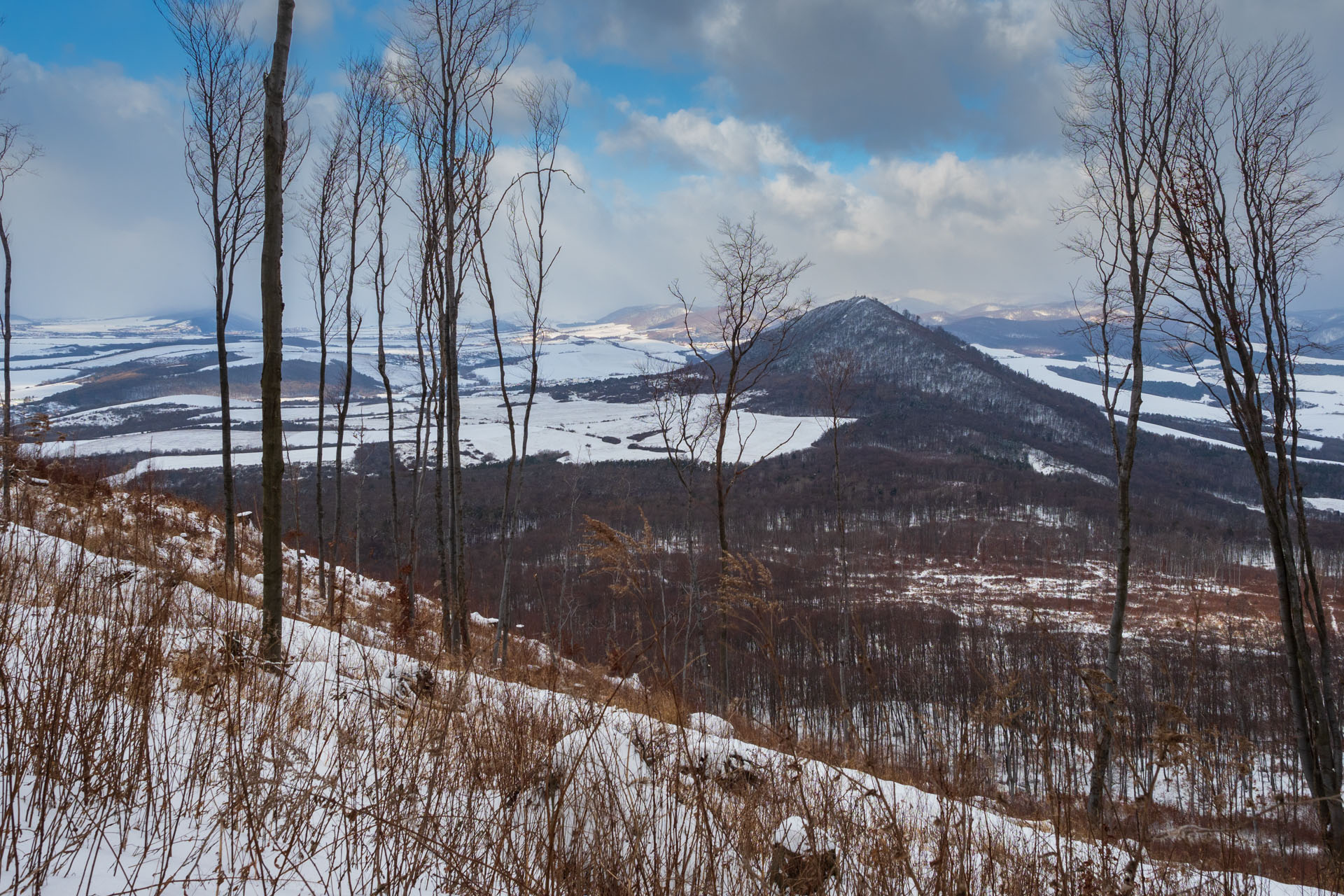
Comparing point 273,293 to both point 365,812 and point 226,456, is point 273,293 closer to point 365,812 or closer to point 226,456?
point 365,812

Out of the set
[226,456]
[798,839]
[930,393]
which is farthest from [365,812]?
[930,393]

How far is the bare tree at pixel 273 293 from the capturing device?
4691 millimetres

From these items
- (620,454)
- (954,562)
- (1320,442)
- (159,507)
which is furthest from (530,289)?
(1320,442)

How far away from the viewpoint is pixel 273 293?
475 cm

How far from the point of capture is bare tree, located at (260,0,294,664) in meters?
4.69

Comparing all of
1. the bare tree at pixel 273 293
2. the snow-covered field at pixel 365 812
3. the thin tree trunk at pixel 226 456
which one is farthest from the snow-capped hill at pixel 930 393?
the snow-covered field at pixel 365 812

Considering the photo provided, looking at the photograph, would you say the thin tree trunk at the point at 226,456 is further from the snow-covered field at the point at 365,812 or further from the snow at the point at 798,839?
the snow at the point at 798,839

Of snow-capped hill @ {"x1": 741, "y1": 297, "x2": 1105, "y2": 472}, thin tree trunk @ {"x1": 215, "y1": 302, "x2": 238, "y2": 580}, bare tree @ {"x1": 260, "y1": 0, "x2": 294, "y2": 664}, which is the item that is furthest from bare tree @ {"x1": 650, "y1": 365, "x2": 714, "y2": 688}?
snow-capped hill @ {"x1": 741, "y1": 297, "x2": 1105, "y2": 472}

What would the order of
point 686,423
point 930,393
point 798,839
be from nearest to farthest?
point 798,839 < point 686,423 < point 930,393

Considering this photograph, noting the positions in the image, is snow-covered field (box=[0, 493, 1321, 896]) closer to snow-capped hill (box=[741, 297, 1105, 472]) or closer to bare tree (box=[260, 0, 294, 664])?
bare tree (box=[260, 0, 294, 664])

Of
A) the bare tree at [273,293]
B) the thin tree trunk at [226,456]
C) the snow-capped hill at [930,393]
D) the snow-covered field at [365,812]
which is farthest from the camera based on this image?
the snow-capped hill at [930,393]

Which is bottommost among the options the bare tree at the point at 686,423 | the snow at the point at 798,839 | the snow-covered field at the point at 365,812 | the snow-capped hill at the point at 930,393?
the snow at the point at 798,839

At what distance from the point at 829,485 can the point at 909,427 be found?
43.0m

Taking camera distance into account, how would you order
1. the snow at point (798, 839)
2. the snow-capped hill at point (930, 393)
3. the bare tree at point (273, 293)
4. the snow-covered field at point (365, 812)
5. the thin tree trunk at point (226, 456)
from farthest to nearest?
the snow-capped hill at point (930, 393) → the thin tree trunk at point (226, 456) → the bare tree at point (273, 293) → the snow at point (798, 839) → the snow-covered field at point (365, 812)
